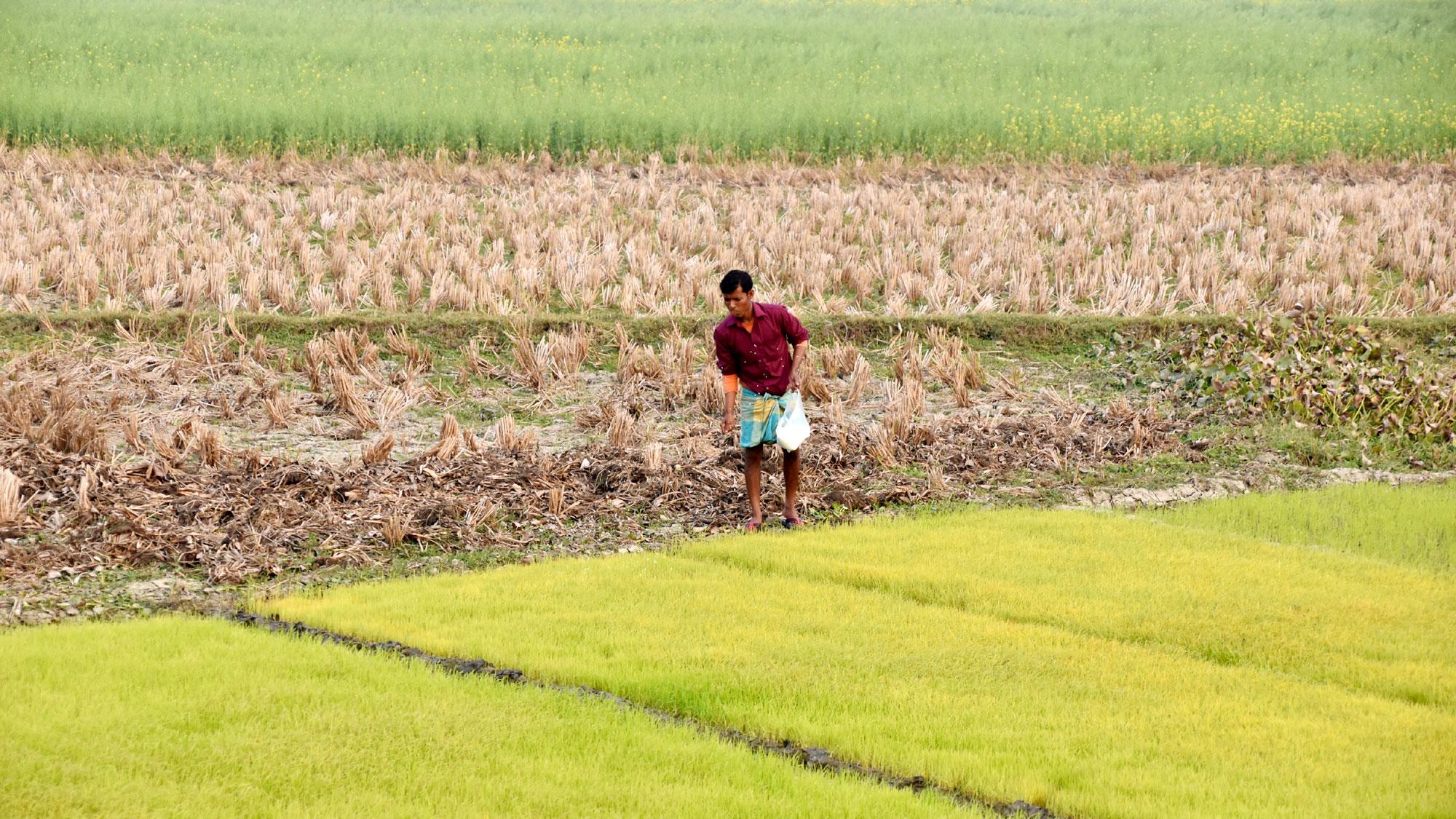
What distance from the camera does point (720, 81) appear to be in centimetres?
2495

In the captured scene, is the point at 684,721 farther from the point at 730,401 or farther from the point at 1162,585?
the point at 730,401

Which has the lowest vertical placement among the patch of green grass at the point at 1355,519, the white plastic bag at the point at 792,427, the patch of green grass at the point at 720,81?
the patch of green grass at the point at 1355,519

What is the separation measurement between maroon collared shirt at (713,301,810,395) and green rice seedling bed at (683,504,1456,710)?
85 cm

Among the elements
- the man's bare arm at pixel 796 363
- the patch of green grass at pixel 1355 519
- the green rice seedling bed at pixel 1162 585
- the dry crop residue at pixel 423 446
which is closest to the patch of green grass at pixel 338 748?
the dry crop residue at pixel 423 446

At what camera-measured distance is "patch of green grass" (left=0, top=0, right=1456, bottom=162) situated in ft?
67.7

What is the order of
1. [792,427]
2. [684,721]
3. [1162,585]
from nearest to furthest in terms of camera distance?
[684,721], [1162,585], [792,427]

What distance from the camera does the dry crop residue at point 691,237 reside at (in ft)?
43.3

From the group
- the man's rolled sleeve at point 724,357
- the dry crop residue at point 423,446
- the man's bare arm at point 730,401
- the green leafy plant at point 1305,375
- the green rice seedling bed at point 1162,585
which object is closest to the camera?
the green rice seedling bed at point 1162,585

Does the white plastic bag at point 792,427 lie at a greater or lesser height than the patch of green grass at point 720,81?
lesser

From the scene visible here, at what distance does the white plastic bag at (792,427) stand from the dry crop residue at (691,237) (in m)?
4.48

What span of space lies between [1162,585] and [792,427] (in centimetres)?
211

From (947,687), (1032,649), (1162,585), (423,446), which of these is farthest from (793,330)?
(947,687)

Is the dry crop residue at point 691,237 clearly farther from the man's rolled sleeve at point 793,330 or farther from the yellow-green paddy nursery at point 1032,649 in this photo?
the yellow-green paddy nursery at point 1032,649

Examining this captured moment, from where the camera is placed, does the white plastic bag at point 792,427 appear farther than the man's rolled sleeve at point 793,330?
No
